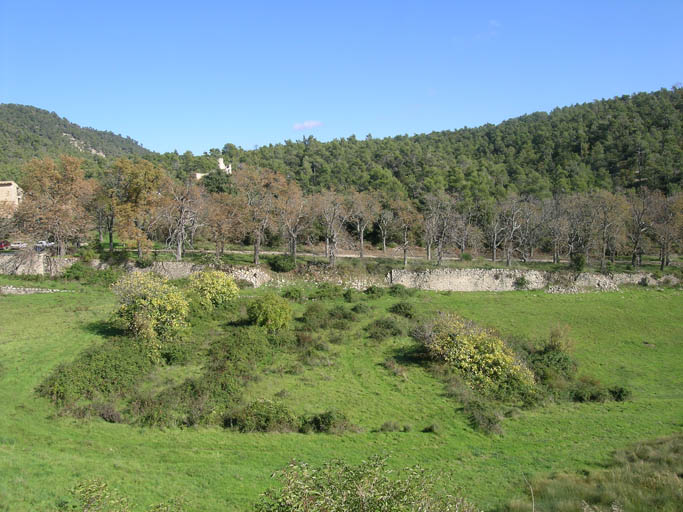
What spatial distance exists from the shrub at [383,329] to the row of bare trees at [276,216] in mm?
13493

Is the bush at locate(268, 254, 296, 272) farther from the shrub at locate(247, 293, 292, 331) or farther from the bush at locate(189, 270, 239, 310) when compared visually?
the shrub at locate(247, 293, 292, 331)

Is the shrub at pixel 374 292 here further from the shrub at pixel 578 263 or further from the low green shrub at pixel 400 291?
the shrub at pixel 578 263

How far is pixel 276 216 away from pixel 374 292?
13.1m

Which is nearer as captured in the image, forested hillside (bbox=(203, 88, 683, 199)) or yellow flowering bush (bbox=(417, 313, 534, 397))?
yellow flowering bush (bbox=(417, 313, 534, 397))

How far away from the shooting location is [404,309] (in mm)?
31594

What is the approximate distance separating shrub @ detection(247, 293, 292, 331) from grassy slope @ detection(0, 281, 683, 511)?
3960mm

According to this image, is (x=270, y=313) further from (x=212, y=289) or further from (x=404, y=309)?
(x=404, y=309)

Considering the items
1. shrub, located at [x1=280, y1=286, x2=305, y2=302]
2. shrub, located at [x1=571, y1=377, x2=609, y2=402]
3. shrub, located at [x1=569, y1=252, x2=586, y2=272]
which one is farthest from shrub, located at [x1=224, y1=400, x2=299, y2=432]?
shrub, located at [x1=569, y1=252, x2=586, y2=272]

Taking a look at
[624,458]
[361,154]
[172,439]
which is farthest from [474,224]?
[172,439]

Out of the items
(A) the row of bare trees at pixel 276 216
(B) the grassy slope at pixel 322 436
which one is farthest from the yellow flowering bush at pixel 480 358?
(A) the row of bare trees at pixel 276 216

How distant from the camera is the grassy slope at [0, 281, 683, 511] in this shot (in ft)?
42.7

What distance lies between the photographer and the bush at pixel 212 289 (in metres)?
29.1

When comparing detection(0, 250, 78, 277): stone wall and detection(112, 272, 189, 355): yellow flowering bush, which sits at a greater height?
detection(0, 250, 78, 277): stone wall

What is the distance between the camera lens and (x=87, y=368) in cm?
1978
